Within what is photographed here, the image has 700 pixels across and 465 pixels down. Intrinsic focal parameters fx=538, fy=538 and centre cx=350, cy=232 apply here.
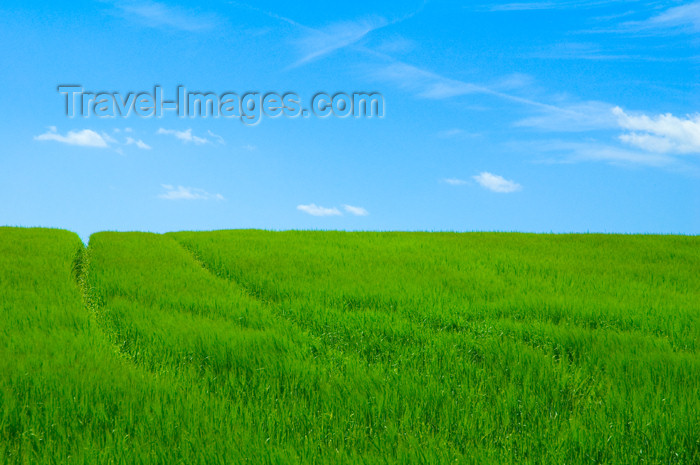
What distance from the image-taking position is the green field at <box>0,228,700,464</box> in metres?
4.62

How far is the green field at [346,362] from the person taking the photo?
462 centimetres

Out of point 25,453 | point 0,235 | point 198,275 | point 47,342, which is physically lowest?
point 25,453

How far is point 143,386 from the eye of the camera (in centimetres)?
573

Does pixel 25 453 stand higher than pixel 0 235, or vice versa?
pixel 0 235

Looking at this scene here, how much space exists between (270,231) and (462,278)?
9.97 m

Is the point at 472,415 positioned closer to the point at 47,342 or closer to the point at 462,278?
the point at 47,342

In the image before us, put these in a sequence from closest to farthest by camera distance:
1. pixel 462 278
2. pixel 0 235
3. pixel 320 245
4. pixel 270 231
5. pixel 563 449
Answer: pixel 563 449
pixel 462 278
pixel 320 245
pixel 0 235
pixel 270 231

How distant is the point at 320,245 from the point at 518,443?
11.6 meters

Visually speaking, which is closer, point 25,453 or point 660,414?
point 25,453

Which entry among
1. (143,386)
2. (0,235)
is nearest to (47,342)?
(143,386)

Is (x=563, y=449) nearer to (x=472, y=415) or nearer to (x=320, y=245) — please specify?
(x=472, y=415)

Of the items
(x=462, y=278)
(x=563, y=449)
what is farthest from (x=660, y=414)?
(x=462, y=278)

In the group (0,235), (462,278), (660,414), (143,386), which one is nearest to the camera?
(660,414)

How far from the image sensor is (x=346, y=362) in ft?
21.4
